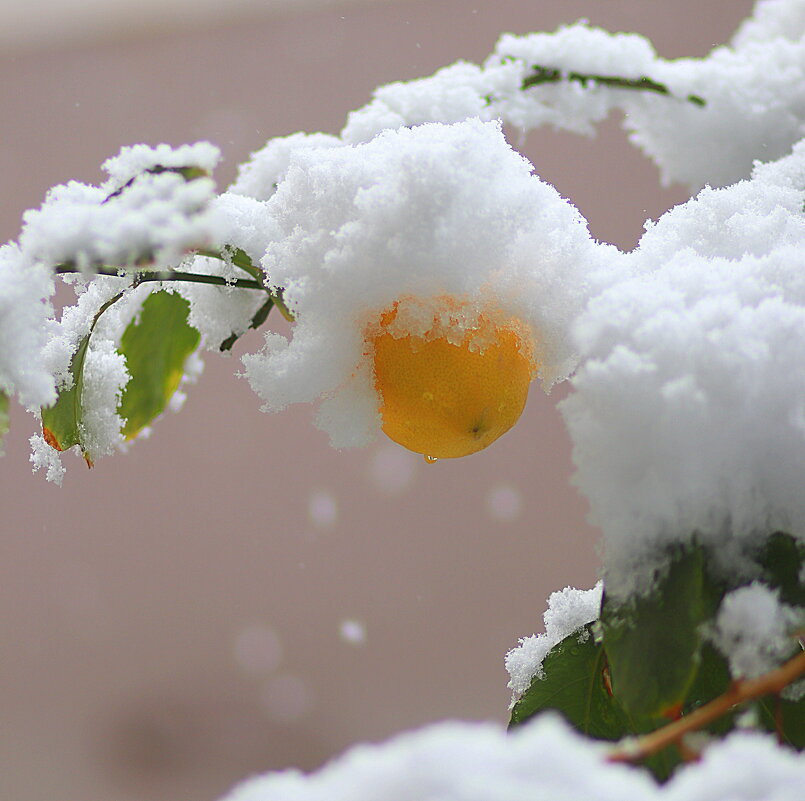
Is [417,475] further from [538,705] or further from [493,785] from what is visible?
[493,785]

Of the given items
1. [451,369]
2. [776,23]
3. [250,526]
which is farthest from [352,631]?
[451,369]

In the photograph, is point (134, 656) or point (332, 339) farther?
point (134, 656)

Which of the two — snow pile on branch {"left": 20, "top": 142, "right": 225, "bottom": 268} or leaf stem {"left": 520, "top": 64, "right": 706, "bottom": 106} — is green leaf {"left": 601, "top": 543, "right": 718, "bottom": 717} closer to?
snow pile on branch {"left": 20, "top": 142, "right": 225, "bottom": 268}

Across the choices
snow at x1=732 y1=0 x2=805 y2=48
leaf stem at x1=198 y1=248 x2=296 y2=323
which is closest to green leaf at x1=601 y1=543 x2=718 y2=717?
leaf stem at x1=198 y1=248 x2=296 y2=323

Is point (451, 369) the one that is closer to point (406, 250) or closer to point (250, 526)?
point (406, 250)

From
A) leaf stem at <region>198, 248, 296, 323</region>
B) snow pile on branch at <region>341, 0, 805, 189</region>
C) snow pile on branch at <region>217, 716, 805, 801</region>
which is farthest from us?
snow pile on branch at <region>341, 0, 805, 189</region>

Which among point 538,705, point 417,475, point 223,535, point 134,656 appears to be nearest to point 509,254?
point 538,705
